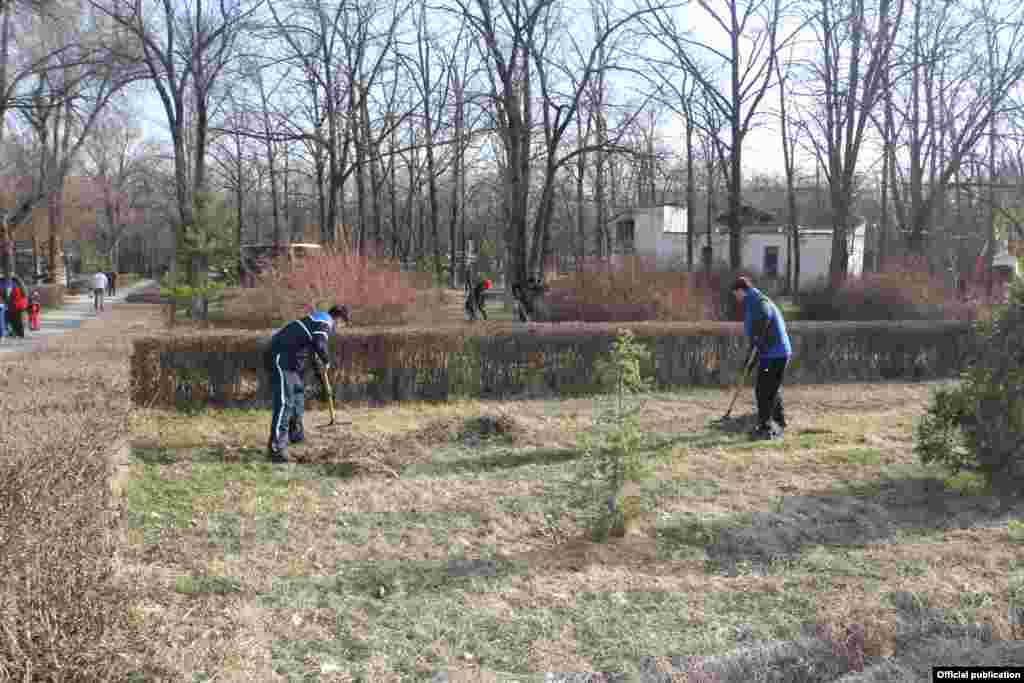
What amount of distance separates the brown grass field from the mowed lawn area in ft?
0.06

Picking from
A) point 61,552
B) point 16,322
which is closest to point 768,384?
point 61,552

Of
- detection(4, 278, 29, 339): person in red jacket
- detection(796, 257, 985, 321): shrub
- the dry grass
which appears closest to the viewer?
the dry grass

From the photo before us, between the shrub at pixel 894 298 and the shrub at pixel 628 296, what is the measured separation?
3.72m

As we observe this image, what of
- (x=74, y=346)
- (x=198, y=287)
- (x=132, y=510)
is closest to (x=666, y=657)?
(x=132, y=510)

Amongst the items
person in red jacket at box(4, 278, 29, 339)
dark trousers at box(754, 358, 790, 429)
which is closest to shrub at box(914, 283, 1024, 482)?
dark trousers at box(754, 358, 790, 429)

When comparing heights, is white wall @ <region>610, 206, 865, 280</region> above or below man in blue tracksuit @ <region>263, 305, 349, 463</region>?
above

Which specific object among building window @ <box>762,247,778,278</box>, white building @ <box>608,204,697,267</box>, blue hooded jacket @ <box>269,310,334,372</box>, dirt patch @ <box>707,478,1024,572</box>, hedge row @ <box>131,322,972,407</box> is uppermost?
white building @ <box>608,204,697,267</box>

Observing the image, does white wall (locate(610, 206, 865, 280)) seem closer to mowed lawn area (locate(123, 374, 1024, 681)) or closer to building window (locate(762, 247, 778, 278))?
building window (locate(762, 247, 778, 278))

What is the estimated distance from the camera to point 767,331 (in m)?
8.12

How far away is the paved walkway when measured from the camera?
15.9 m

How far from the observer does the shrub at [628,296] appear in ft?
51.3

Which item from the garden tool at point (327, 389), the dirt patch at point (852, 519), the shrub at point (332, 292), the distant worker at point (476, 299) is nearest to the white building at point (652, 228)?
the distant worker at point (476, 299)

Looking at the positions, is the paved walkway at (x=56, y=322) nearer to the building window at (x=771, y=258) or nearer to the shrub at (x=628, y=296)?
the shrub at (x=628, y=296)

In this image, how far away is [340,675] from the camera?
11.3ft
